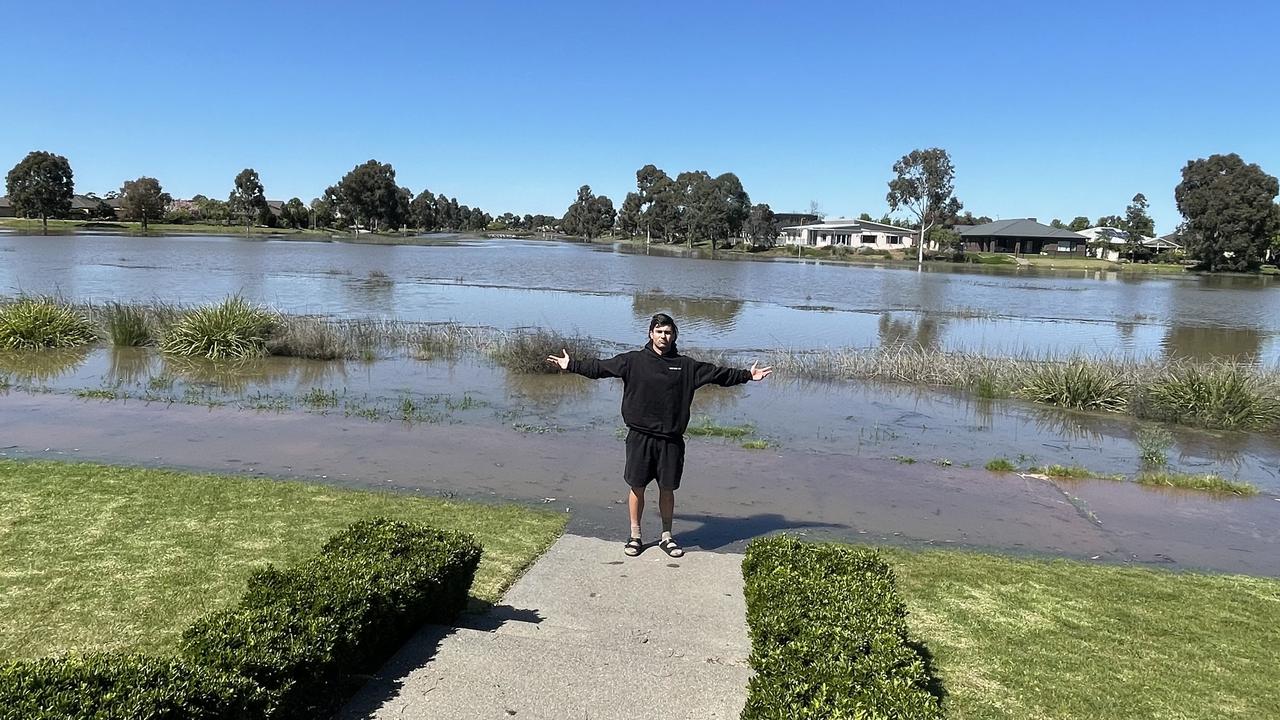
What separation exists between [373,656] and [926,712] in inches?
108

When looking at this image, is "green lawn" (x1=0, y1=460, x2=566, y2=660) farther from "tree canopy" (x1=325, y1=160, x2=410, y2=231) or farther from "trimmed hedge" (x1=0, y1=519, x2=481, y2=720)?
"tree canopy" (x1=325, y1=160, x2=410, y2=231)

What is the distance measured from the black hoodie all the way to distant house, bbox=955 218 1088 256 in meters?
108

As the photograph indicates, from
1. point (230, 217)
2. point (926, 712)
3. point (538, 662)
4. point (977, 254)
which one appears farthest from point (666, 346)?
point (230, 217)

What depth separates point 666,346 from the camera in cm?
669

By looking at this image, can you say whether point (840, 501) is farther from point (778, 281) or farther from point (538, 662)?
point (778, 281)

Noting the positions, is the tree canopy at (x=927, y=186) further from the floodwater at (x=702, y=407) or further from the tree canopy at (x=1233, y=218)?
the floodwater at (x=702, y=407)

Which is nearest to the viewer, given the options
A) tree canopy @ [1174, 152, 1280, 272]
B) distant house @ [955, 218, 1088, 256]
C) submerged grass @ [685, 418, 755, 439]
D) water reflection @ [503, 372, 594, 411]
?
submerged grass @ [685, 418, 755, 439]

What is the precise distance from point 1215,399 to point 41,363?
877 inches

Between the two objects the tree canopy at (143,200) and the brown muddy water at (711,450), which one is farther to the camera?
the tree canopy at (143,200)

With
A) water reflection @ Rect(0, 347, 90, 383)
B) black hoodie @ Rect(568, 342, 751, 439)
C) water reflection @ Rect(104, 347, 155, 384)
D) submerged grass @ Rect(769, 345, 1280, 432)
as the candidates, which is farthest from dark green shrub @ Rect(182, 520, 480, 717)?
submerged grass @ Rect(769, 345, 1280, 432)

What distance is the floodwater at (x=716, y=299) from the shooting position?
2916 cm

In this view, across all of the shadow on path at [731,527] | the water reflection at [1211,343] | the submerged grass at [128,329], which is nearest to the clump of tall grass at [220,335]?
the submerged grass at [128,329]

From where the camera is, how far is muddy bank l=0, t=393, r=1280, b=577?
836 centimetres

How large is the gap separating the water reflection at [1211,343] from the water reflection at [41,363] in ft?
91.4
